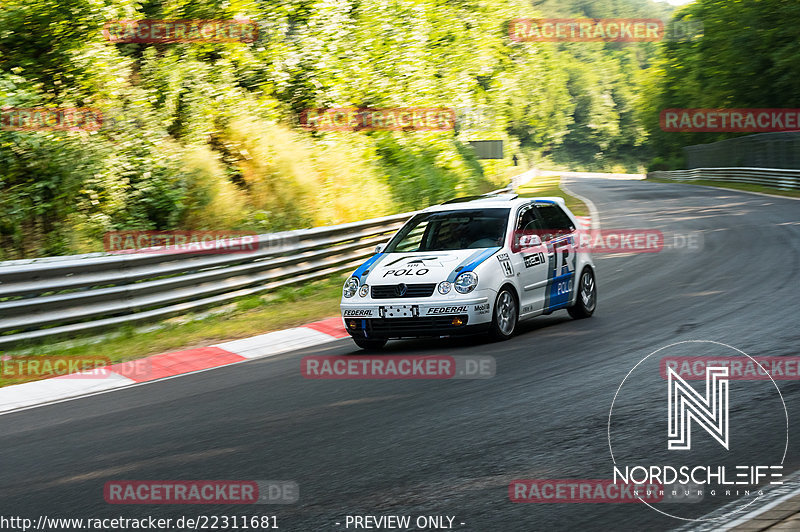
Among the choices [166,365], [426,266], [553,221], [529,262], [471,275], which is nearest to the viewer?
[471,275]

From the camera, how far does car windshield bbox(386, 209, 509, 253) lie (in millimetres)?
10352

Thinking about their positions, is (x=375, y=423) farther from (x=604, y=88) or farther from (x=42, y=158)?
(x=604, y=88)

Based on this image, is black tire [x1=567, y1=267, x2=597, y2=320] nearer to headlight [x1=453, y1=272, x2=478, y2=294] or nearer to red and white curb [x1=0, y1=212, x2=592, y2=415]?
headlight [x1=453, y1=272, x2=478, y2=294]

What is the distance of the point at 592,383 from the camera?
24.1ft

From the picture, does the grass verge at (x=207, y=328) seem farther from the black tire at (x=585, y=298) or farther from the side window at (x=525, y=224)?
the black tire at (x=585, y=298)

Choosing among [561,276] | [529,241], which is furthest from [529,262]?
[561,276]

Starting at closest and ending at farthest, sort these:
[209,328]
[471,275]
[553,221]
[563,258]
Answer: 1. [471,275]
2. [563,258]
3. [553,221]
4. [209,328]

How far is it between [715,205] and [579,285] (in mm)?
21759

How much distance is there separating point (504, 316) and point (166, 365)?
3.82 metres

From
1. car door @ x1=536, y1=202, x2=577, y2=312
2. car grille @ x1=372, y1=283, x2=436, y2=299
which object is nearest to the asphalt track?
car door @ x1=536, y1=202, x2=577, y2=312

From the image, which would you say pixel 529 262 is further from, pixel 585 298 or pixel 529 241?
pixel 585 298

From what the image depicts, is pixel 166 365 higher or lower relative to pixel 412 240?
lower

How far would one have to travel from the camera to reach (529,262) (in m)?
10.4

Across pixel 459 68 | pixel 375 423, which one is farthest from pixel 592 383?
pixel 459 68
